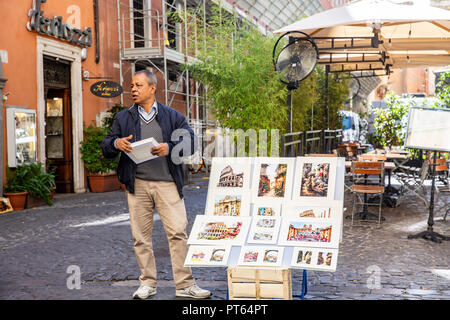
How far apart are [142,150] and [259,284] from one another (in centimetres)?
130

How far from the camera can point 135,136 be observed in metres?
4.06

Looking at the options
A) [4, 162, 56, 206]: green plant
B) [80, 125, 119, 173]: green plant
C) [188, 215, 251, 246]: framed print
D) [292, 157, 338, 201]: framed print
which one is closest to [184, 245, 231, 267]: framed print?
[188, 215, 251, 246]: framed print

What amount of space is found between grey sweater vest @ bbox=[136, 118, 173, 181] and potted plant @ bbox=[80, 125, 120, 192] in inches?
357

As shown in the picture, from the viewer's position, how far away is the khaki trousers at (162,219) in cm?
405

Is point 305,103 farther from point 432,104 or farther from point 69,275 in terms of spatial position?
point 69,275

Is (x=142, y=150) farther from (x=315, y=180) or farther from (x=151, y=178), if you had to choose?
(x=315, y=180)

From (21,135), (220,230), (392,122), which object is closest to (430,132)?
(220,230)

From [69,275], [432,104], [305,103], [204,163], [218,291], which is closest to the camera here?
[218,291]

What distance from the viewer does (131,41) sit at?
Result: 47.7 feet

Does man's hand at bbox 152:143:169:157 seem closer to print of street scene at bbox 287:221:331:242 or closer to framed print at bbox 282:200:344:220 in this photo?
framed print at bbox 282:200:344:220

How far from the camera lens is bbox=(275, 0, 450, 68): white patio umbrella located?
7.08m

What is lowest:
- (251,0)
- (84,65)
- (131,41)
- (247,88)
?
(247,88)
